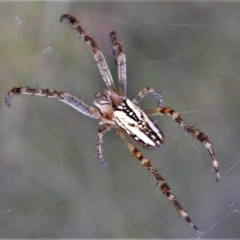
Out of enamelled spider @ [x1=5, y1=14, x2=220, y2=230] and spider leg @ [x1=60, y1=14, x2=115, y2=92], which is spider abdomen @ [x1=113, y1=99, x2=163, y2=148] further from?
spider leg @ [x1=60, y1=14, x2=115, y2=92]

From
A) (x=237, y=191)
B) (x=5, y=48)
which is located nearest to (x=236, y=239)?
(x=237, y=191)

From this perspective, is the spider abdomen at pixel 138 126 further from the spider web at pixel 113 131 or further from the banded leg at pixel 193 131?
the spider web at pixel 113 131

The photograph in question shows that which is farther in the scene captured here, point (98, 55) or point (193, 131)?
point (98, 55)

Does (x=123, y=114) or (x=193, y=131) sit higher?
(x=123, y=114)

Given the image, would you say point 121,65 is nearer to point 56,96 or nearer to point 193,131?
point 56,96

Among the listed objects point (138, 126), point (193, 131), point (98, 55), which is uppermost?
point (98, 55)

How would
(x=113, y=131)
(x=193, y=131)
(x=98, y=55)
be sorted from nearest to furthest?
(x=193, y=131) < (x=98, y=55) < (x=113, y=131)

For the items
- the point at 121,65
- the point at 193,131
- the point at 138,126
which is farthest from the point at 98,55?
the point at 193,131

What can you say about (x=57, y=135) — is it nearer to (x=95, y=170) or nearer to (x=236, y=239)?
(x=95, y=170)
